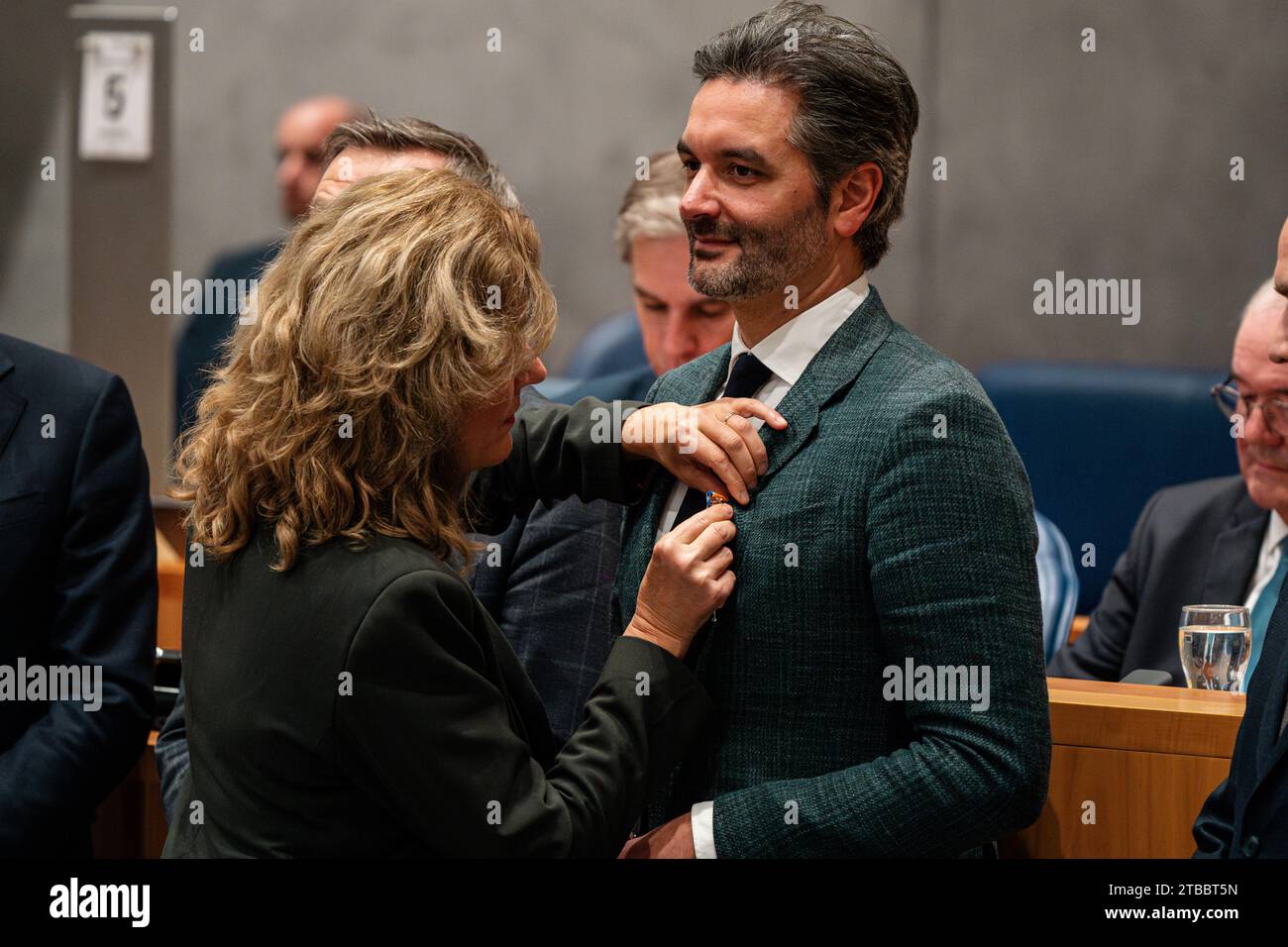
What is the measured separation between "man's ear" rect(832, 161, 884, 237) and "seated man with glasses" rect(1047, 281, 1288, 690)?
1.49m

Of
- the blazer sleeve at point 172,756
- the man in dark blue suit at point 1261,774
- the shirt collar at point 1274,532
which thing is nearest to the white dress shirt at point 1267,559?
the shirt collar at point 1274,532

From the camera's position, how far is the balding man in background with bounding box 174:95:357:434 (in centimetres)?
426

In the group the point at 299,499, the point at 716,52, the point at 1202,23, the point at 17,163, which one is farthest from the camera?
the point at 17,163

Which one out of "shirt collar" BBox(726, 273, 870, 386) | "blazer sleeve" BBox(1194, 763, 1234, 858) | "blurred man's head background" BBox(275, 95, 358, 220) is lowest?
"blazer sleeve" BBox(1194, 763, 1234, 858)

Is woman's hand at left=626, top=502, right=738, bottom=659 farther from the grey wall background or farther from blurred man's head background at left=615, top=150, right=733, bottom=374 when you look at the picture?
the grey wall background

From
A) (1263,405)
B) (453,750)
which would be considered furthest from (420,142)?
(1263,405)

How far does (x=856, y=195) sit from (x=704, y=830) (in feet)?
2.35

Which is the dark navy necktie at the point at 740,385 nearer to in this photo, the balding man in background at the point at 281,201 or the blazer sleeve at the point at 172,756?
the blazer sleeve at the point at 172,756

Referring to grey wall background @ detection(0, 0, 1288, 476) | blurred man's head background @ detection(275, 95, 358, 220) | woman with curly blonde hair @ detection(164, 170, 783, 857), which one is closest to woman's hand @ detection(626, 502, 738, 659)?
woman with curly blonde hair @ detection(164, 170, 783, 857)

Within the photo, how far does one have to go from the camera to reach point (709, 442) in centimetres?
150
